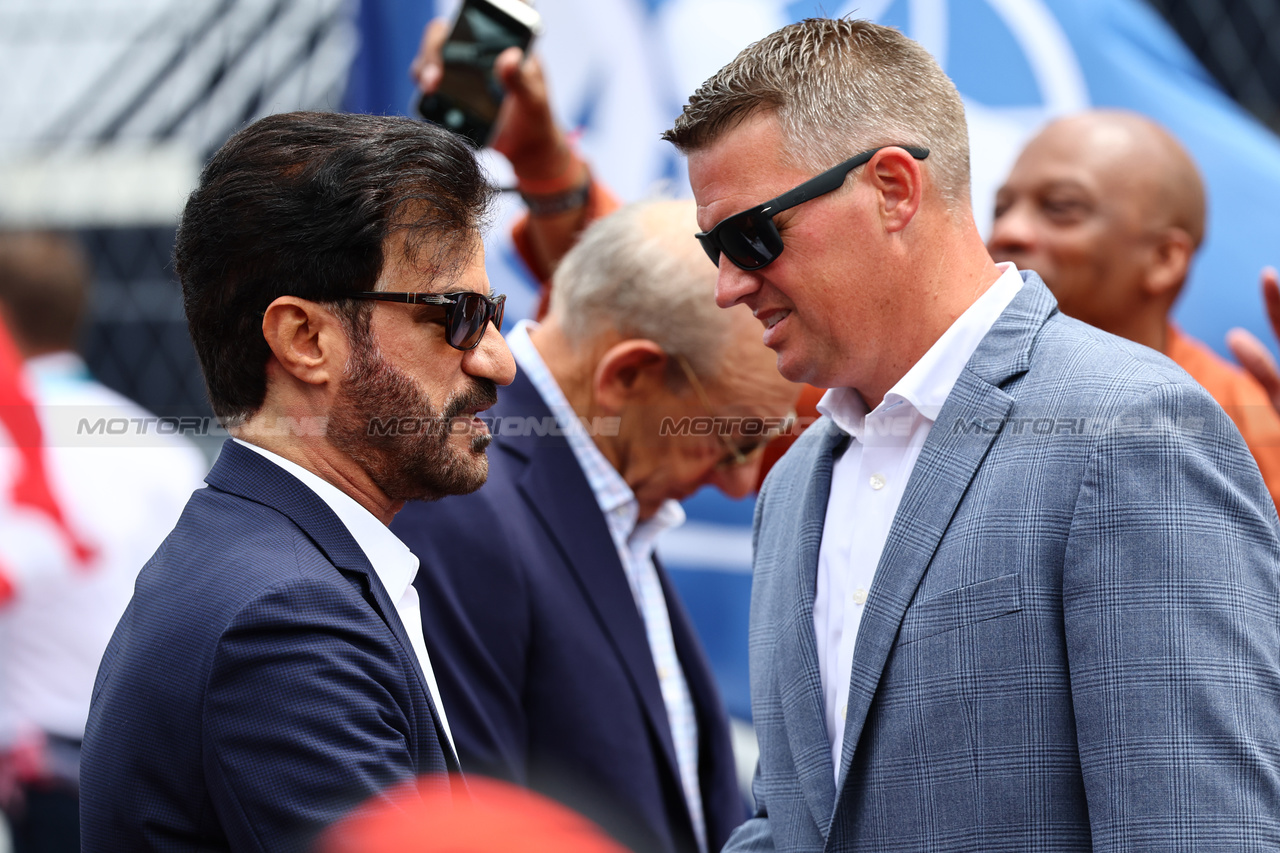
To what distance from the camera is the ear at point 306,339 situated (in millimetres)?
1524

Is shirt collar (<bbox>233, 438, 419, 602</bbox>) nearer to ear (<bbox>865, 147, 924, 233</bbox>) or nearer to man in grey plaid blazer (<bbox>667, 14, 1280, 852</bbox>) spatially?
man in grey plaid blazer (<bbox>667, 14, 1280, 852</bbox>)

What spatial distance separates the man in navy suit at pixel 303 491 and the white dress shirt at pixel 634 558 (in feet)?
2.68

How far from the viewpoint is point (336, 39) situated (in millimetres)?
6176

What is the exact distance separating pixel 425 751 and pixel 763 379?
139cm

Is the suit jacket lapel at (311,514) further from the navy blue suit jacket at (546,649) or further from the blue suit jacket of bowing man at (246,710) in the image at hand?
the navy blue suit jacket at (546,649)

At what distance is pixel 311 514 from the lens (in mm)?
1482

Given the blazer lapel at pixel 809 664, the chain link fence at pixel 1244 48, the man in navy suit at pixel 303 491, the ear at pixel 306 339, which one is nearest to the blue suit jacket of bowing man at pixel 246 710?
the man in navy suit at pixel 303 491

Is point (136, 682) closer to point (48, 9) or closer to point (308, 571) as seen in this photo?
point (308, 571)

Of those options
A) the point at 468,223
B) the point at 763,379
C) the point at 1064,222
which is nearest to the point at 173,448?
the point at 763,379

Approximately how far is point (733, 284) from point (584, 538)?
0.83 meters

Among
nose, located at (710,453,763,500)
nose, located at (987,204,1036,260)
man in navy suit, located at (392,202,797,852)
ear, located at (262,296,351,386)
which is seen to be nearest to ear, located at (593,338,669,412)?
man in navy suit, located at (392,202,797,852)

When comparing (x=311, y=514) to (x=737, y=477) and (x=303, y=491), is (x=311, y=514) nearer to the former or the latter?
(x=303, y=491)

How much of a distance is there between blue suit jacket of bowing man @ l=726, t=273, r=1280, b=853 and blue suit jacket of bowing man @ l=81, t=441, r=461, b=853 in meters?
0.60

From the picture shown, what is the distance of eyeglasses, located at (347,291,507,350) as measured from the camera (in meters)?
1.57
